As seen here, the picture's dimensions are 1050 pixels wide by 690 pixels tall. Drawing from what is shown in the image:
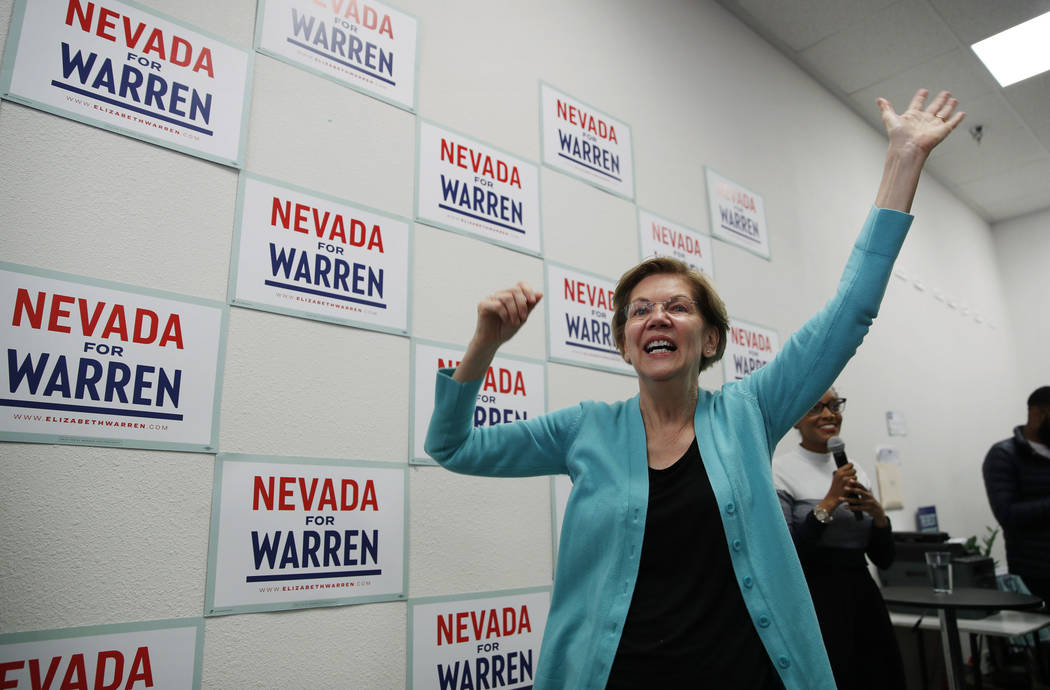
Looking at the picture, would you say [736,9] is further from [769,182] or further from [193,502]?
[193,502]

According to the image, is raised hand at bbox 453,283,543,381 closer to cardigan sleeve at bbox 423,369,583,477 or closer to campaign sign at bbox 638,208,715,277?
cardigan sleeve at bbox 423,369,583,477

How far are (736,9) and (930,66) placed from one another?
145cm

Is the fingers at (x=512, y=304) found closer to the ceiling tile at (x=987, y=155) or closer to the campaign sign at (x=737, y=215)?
the campaign sign at (x=737, y=215)

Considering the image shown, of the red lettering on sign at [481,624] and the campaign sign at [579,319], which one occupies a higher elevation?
the campaign sign at [579,319]

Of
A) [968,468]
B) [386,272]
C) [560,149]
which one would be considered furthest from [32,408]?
[968,468]

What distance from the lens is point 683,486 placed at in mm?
1109

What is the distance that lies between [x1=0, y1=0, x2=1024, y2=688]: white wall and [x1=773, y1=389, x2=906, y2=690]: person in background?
78 centimetres

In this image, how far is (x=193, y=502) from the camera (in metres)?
1.42

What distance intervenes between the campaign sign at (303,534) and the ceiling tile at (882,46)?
3.67 metres

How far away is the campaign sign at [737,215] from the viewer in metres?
3.15

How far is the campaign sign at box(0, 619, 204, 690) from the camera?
118 cm

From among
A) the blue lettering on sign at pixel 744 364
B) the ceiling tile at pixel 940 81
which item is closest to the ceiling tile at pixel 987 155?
the ceiling tile at pixel 940 81

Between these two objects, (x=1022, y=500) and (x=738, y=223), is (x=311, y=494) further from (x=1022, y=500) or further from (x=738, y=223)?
(x=1022, y=500)

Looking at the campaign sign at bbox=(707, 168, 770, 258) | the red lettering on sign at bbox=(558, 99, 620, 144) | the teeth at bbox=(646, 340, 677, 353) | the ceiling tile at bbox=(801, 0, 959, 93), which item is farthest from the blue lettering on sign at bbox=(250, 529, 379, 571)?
the ceiling tile at bbox=(801, 0, 959, 93)
